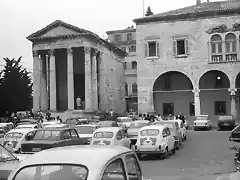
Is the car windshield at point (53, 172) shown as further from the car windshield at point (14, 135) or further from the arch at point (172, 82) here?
the arch at point (172, 82)

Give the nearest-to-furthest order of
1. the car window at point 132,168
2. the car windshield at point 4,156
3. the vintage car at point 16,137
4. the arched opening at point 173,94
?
the car window at point 132,168 < the car windshield at point 4,156 < the vintage car at point 16,137 < the arched opening at point 173,94

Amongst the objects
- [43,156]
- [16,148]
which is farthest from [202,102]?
[43,156]

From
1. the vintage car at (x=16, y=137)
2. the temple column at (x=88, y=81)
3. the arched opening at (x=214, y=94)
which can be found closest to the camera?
the vintage car at (x=16, y=137)

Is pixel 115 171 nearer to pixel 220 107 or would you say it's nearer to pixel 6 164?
pixel 6 164

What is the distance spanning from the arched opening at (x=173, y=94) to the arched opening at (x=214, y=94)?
57.1 inches

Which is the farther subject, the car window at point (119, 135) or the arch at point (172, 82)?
the arch at point (172, 82)

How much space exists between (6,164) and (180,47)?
38423 mm

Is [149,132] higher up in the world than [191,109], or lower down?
lower down

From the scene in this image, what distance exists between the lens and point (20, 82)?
199ft

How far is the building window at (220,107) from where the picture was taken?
44.9 meters

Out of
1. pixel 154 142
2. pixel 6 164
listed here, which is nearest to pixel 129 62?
pixel 154 142

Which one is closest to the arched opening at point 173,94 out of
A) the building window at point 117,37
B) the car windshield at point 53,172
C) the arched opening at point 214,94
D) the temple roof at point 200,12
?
the arched opening at point 214,94

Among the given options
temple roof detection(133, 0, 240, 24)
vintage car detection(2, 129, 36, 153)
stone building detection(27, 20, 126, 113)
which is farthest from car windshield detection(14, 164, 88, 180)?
stone building detection(27, 20, 126, 113)

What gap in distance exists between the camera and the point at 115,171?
5133 millimetres
